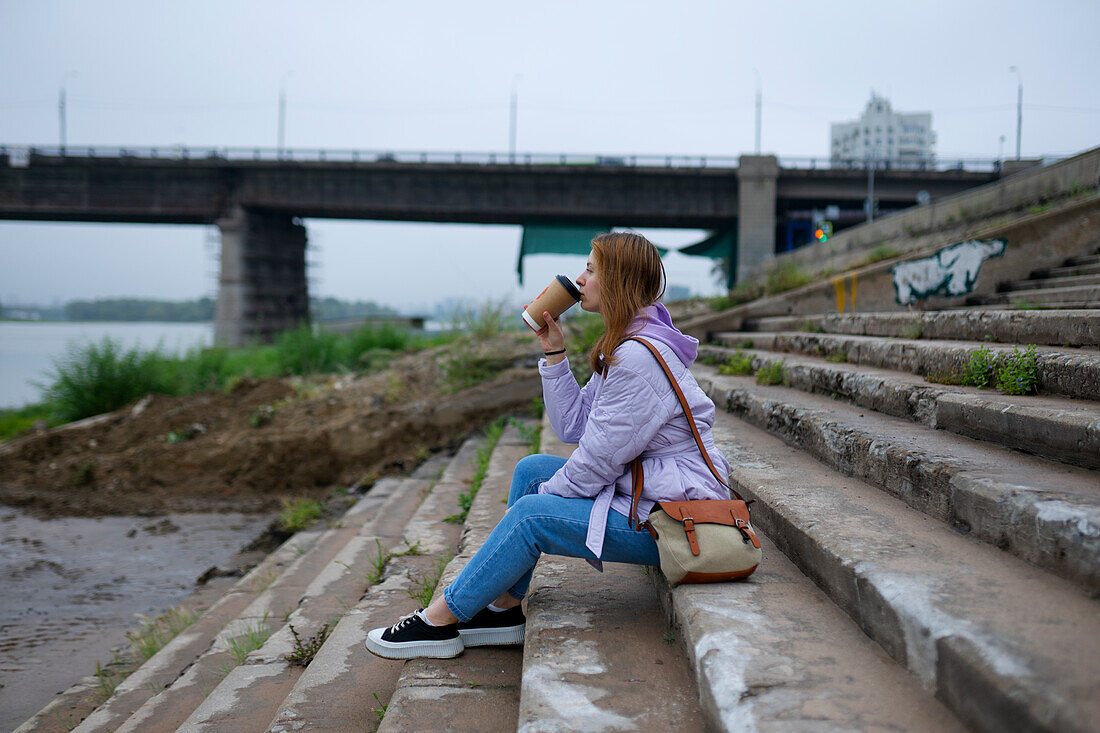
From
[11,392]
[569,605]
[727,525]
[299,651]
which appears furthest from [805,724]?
[11,392]

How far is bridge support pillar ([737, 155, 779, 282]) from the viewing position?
2356cm

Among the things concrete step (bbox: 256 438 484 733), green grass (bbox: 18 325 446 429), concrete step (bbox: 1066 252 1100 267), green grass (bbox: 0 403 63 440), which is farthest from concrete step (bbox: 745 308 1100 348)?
green grass (bbox: 0 403 63 440)

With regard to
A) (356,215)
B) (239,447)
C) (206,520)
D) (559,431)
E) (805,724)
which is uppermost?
(356,215)

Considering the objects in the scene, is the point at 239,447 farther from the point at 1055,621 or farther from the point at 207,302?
the point at 207,302

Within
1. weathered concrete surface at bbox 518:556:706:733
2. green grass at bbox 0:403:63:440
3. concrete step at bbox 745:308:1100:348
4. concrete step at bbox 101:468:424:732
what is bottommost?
green grass at bbox 0:403:63:440

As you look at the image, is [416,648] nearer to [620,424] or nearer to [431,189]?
[620,424]

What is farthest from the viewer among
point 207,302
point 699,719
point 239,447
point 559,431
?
point 207,302

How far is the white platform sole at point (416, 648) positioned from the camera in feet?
7.44

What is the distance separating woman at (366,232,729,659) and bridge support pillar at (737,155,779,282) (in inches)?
885

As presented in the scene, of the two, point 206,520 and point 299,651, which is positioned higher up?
point 299,651

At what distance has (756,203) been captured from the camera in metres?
A: 23.8

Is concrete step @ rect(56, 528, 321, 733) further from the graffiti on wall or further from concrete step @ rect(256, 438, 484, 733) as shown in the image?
the graffiti on wall

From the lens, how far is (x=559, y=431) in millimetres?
2574

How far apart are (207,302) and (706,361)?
2478cm
